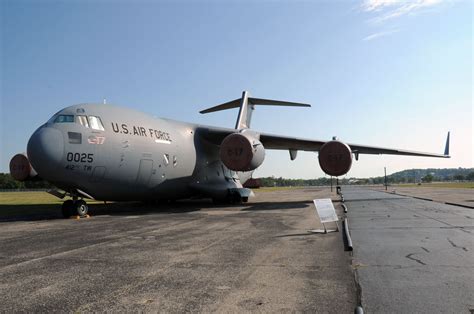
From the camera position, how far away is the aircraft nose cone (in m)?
12.8

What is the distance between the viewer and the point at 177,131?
1930 centimetres

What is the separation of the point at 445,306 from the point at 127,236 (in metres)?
7.21

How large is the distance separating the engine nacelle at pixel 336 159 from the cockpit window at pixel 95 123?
36.8 ft

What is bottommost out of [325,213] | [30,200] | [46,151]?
[30,200]

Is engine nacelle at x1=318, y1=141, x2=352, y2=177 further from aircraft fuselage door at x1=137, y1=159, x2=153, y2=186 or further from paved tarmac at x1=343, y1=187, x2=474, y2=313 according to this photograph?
paved tarmac at x1=343, y1=187, x2=474, y2=313

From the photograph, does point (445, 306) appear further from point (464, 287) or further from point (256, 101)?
point (256, 101)

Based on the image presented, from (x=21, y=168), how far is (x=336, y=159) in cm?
1613

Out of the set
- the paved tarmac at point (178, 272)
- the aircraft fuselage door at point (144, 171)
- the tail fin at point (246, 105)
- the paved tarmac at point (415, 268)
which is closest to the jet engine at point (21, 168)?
→ the aircraft fuselage door at point (144, 171)

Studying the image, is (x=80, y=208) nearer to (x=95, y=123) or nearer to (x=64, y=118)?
(x=95, y=123)

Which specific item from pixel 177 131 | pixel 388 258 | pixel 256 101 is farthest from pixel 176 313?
pixel 256 101

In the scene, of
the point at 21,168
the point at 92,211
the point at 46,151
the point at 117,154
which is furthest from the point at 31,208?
the point at 46,151

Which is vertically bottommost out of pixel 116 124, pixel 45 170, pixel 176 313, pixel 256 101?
pixel 176 313

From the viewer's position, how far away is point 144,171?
53.7ft

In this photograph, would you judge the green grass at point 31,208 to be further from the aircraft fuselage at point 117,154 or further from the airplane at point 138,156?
the aircraft fuselage at point 117,154
